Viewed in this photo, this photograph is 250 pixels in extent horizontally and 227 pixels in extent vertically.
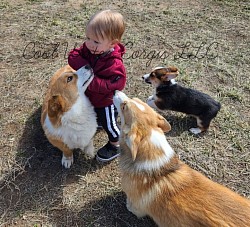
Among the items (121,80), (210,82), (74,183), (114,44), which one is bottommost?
(74,183)

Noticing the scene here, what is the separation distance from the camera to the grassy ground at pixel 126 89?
3.08 m

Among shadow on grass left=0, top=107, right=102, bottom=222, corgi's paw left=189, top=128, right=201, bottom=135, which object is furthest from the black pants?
corgi's paw left=189, top=128, right=201, bottom=135

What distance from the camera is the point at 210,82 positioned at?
4309 mm

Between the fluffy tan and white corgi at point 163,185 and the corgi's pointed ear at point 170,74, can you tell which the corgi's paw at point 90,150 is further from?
the corgi's pointed ear at point 170,74

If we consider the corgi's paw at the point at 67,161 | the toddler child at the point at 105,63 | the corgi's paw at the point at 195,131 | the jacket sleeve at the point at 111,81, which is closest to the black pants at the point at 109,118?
the toddler child at the point at 105,63

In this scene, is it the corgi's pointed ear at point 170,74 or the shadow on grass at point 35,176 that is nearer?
the shadow on grass at point 35,176

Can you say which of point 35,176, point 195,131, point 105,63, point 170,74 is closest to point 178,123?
point 195,131

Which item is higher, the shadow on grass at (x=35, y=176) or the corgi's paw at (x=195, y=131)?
the corgi's paw at (x=195, y=131)

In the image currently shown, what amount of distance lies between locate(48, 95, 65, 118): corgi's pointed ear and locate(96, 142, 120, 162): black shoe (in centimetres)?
75

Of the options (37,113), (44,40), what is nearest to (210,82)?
(37,113)

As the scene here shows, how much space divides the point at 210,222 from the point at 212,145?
1.47 m

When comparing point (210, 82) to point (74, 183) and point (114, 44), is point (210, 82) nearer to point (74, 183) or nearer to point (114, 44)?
point (114, 44)

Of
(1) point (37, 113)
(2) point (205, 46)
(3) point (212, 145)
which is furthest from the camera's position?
(2) point (205, 46)

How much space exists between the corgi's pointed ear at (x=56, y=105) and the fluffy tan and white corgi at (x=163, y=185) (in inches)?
20.8
